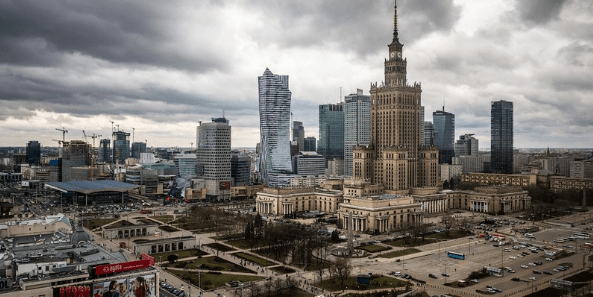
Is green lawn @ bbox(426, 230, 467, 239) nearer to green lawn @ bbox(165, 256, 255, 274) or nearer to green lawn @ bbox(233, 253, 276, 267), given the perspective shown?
green lawn @ bbox(233, 253, 276, 267)

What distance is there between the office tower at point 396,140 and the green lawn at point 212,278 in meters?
86.5

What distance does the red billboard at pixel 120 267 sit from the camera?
5738cm

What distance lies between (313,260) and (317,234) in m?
19.1

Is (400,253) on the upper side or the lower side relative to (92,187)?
lower

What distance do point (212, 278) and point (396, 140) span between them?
96918 millimetres

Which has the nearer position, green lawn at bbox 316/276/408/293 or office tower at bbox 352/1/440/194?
green lawn at bbox 316/276/408/293

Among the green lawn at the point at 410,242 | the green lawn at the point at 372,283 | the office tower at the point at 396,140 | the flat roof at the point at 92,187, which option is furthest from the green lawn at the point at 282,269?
the flat roof at the point at 92,187

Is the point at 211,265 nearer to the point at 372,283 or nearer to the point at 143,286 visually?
the point at 372,283

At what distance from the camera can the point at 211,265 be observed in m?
90.3

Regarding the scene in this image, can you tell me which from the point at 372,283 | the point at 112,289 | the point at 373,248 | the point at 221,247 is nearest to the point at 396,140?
the point at 373,248

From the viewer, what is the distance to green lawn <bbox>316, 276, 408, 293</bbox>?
75.6m

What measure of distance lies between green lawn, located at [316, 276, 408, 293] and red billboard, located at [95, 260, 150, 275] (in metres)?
29.0

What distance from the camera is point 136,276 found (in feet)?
194

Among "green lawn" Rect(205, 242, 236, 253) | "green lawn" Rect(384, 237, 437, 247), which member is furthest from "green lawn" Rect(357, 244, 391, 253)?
"green lawn" Rect(205, 242, 236, 253)
